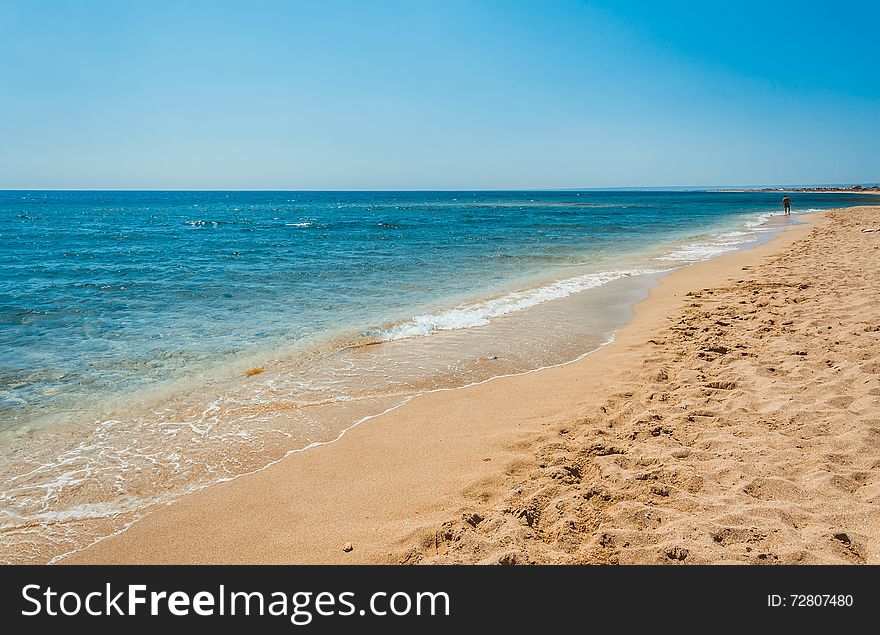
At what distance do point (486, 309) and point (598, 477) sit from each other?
25.5 ft

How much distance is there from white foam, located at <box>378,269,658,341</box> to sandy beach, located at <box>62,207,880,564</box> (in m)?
3.30

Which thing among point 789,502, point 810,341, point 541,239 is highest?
point 541,239

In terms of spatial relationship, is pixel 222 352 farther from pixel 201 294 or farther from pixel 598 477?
pixel 598 477

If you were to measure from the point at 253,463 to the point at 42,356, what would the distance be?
6.42 metres

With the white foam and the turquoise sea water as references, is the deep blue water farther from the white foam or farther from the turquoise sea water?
the white foam

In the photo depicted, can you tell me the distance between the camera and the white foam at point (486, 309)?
390 inches

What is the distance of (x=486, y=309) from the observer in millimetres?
11609

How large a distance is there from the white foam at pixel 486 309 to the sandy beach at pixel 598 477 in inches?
130

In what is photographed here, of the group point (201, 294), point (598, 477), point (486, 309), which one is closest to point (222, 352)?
point (486, 309)

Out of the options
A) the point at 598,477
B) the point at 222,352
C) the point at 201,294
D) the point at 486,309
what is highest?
the point at 201,294
